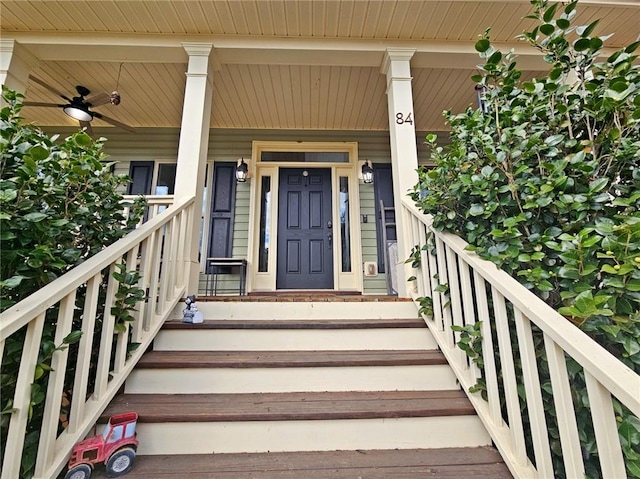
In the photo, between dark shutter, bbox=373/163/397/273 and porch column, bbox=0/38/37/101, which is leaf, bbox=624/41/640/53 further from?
porch column, bbox=0/38/37/101

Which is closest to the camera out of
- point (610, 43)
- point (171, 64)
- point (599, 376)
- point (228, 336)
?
point (599, 376)

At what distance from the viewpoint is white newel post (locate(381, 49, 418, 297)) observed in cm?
257

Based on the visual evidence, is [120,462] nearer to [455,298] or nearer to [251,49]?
[455,298]

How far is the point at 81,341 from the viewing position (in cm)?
127

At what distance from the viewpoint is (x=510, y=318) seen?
4.51 feet

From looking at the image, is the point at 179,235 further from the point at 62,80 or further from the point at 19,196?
the point at 62,80

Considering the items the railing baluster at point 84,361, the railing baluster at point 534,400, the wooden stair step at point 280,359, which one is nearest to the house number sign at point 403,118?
the wooden stair step at point 280,359

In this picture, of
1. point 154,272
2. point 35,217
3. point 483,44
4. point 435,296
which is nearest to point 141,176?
point 154,272

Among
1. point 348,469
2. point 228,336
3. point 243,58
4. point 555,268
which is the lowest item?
point 348,469

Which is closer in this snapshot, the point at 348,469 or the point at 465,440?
the point at 348,469

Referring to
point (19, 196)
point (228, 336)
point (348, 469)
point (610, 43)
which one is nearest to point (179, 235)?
point (228, 336)

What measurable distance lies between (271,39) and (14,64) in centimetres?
239

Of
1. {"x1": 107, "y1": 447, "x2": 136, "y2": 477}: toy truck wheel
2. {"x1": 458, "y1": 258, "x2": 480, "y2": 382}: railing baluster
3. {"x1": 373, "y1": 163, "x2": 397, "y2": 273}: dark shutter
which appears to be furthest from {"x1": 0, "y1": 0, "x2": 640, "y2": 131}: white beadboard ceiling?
{"x1": 107, "y1": 447, "x2": 136, "y2": 477}: toy truck wheel

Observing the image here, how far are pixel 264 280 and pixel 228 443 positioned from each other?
9.20 ft
